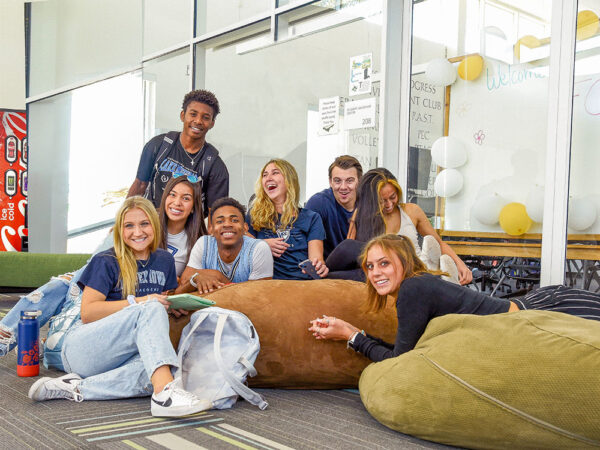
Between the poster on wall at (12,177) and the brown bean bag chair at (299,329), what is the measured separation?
713cm

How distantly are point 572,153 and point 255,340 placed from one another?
217 cm

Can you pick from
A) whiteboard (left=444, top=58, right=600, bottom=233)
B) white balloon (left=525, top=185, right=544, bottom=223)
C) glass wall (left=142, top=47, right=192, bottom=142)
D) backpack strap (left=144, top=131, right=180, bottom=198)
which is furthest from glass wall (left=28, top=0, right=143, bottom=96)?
white balloon (left=525, top=185, right=544, bottom=223)

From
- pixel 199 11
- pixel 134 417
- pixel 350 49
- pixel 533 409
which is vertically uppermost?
pixel 199 11

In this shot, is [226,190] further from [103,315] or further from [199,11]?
[199,11]

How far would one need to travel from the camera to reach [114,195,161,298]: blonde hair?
246 centimetres

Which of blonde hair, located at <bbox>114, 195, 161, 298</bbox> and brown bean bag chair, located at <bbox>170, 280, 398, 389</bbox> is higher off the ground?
blonde hair, located at <bbox>114, 195, 161, 298</bbox>

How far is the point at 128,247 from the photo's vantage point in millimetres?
2545

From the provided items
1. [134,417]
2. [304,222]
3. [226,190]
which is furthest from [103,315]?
[226,190]

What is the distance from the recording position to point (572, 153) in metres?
3.34

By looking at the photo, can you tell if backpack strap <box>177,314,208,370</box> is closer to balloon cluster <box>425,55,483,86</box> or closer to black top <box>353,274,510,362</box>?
black top <box>353,274,510,362</box>

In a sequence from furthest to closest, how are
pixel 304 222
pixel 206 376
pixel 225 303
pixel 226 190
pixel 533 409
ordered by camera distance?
pixel 226 190 < pixel 304 222 < pixel 225 303 < pixel 206 376 < pixel 533 409

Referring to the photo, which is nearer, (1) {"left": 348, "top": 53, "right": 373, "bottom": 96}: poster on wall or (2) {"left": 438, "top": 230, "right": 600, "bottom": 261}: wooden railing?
(2) {"left": 438, "top": 230, "right": 600, "bottom": 261}: wooden railing

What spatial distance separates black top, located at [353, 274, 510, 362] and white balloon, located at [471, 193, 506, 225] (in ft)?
5.13

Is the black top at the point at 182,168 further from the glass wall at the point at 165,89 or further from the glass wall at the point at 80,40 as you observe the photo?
the glass wall at the point at 80,40
